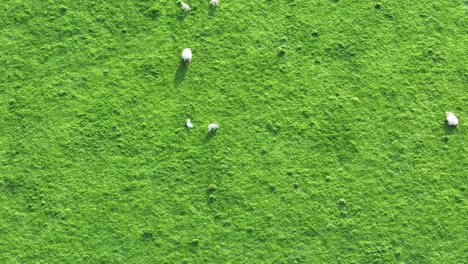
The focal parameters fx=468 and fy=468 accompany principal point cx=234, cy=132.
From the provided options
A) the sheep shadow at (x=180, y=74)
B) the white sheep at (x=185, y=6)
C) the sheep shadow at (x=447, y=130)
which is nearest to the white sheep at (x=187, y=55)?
the sheep shadow at (x=180, y=74)

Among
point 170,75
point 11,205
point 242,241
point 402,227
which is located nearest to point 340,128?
point 402,227

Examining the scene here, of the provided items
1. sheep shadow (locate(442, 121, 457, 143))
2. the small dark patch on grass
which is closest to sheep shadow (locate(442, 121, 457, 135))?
sheep shadow (locate(442, 121, 457, 143))

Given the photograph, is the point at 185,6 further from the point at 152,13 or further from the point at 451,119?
the point at 451,119

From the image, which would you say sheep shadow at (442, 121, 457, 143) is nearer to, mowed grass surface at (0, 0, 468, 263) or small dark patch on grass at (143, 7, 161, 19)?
mowed grass surface at (0, 0, 468, 263)

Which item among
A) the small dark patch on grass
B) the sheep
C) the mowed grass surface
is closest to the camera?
the mowed grass surface

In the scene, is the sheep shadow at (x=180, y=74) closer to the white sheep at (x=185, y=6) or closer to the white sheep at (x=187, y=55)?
the white sheep at (x=187, y=55)

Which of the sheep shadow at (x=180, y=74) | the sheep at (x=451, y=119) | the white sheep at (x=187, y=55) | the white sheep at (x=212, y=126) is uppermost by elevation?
the sheep at (x=451, y=119)

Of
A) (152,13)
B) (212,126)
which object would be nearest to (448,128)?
(212,126)

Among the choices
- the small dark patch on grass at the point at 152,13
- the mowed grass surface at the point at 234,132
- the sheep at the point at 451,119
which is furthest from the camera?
the small dark patch on grass at the point at 152,13

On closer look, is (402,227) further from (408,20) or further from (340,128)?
(408,20)
